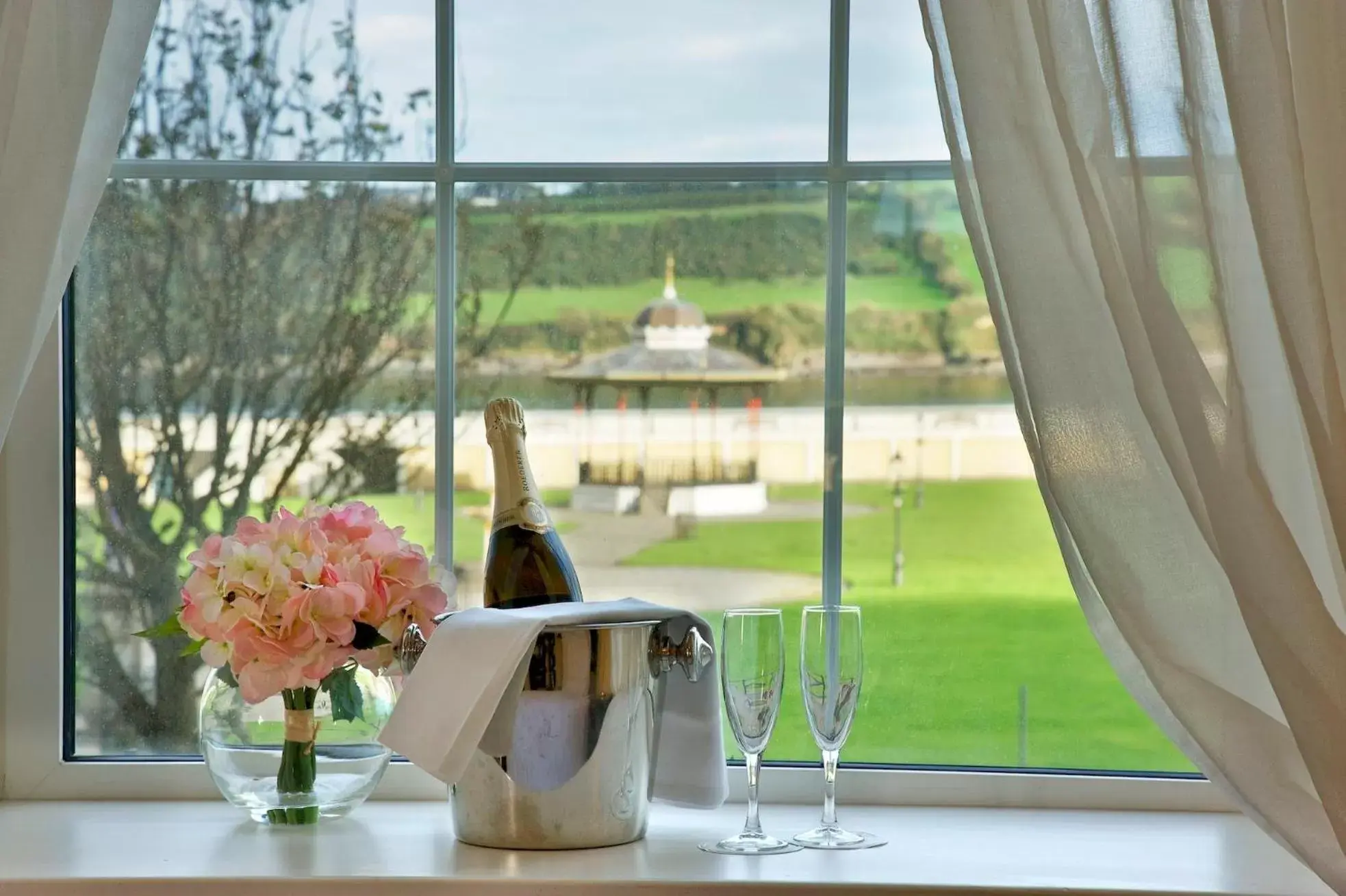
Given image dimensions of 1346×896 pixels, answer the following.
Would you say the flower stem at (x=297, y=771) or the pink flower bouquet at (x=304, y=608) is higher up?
the pink flower bouquet at (x=304, y=608)

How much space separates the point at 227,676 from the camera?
1.29 metres

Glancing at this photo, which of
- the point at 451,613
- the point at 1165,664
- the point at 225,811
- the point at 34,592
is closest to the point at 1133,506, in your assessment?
the point at 1165,664

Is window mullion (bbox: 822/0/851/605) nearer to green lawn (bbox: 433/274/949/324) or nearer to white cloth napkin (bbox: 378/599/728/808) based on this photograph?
green lawn (bbox: 433/274/949/324)

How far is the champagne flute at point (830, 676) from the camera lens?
1.24 metres

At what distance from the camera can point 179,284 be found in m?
1.47

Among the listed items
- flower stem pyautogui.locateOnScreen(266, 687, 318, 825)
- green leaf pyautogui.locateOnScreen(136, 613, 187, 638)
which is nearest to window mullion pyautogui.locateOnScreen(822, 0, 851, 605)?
flower stem pyautogui.locateOnScreen(266, 687, 318, 825)

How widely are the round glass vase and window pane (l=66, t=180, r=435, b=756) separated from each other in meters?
0.19

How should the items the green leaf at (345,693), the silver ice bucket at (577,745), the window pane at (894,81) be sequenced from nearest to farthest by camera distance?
the silver ice bucket at (577,745) → the green leaf at (345,693) → the window pane at (894,81)

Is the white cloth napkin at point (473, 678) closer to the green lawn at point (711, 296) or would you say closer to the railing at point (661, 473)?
the railing at point (661, 473)

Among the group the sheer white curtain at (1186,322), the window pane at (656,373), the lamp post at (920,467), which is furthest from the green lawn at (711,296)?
the sheer white curtain at (1186,322)

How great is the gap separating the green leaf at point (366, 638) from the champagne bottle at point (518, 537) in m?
0.15

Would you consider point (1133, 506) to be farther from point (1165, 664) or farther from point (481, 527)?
point (481, 527)

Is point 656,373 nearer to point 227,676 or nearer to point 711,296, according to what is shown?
point 711,296

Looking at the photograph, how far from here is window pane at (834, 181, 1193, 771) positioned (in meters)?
1.46
